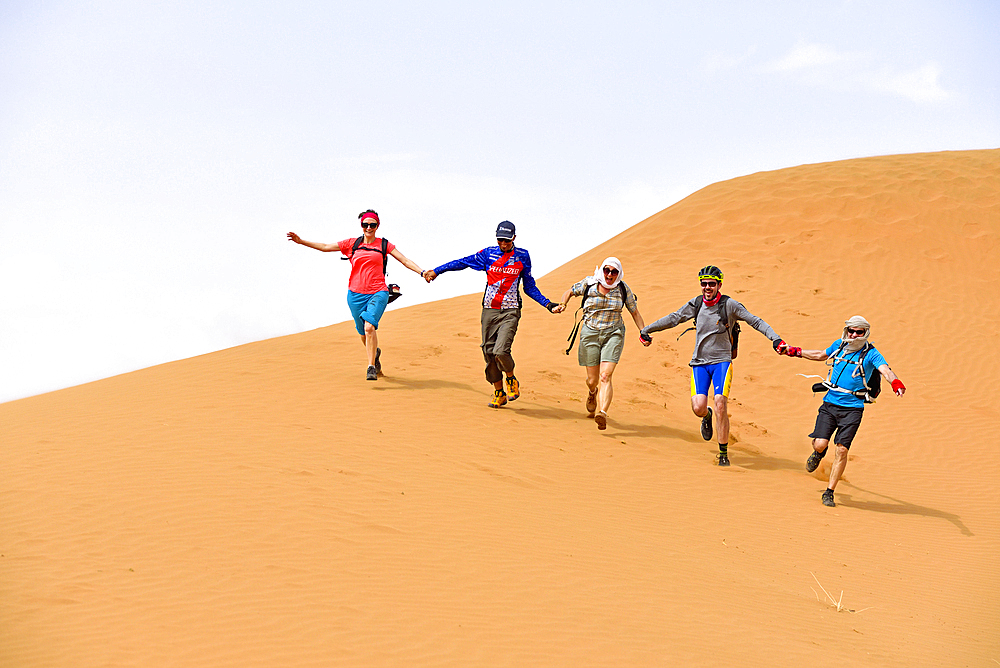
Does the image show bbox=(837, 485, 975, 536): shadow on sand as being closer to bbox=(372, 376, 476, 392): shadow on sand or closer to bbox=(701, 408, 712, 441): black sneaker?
bbox=(701, 408, 712, 441): black sneaker

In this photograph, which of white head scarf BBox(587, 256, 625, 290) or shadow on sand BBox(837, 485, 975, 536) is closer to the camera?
shadow on sand BBox(837, 485, 975, 536)

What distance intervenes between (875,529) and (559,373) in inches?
276

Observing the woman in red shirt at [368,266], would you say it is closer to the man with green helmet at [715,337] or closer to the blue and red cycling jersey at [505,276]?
the blue and red cycling jersey at [505,276]

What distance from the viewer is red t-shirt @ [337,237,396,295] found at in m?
10.5

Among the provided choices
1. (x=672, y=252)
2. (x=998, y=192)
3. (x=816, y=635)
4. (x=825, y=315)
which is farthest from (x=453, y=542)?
(x=998, y=192)

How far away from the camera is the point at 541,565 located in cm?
574

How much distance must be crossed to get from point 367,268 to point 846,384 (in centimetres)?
631

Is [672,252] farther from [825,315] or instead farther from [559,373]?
[559,373]

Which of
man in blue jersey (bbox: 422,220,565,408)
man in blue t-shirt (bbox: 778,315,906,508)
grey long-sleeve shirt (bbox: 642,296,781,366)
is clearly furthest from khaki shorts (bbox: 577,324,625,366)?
man in blue t-shirt (bbox: 778,315,906,508)

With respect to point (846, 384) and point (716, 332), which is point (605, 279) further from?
point (846, 384)

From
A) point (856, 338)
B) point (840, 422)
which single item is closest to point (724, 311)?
point (856, 338)

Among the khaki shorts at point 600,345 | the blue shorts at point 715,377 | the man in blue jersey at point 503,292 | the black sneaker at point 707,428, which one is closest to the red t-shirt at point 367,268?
the man in blue jersey at point 503,292

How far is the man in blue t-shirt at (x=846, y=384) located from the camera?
8648 millimetres

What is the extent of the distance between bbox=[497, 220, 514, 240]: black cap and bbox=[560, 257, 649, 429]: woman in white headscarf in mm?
1090
